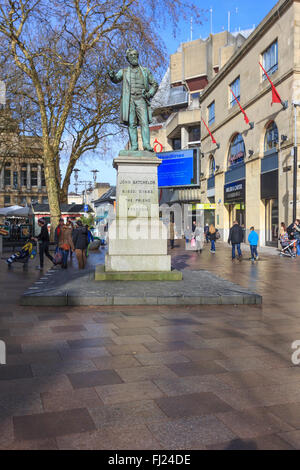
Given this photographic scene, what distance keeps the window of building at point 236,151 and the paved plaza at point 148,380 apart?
79.4 ft

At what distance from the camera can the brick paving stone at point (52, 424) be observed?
260 centimetres

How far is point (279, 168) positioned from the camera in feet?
73.5

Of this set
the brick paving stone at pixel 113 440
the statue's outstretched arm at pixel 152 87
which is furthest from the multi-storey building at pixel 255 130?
the brick paving stone at pixel 113 440

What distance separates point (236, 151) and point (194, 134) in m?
19.3

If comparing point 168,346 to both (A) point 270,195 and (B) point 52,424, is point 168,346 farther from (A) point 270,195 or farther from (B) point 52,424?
(A) point 270,195

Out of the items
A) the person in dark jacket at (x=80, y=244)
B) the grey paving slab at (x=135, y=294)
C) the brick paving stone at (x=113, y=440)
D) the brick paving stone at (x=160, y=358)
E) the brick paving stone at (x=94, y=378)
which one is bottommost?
the brick paving stone at (x=160, y=358)

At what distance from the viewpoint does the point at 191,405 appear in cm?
305

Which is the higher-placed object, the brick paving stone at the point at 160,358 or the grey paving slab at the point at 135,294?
the grey paving slab at the point at 135,294

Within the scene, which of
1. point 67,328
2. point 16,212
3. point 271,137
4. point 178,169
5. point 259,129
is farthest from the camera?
point 178,169

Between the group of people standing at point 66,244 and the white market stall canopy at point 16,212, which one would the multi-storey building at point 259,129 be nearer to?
the group of people standing at point 66,244

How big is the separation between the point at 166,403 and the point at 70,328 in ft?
8.51

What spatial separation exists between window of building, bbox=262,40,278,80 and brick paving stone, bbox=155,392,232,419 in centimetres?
2392

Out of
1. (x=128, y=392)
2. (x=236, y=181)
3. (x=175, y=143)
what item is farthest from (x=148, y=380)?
(x=175, y=143)
